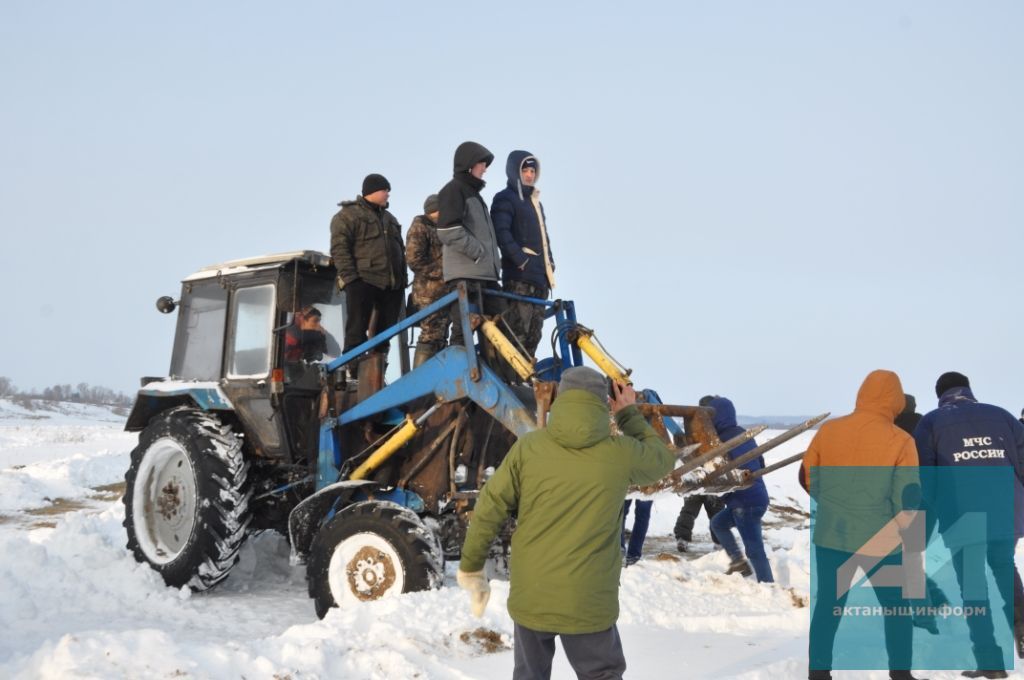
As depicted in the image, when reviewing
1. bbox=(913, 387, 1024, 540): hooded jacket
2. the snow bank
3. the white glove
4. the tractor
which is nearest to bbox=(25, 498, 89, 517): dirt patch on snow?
the snow bank

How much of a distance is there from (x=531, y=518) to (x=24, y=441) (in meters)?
27.4

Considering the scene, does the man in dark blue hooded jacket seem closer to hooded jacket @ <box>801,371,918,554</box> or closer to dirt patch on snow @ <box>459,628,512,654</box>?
hooded jacket @ <box>801,371,918,554</box>

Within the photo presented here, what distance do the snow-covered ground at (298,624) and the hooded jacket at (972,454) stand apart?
0.98 m

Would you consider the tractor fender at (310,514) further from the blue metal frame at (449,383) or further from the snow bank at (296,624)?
the snow bank at (296,624)

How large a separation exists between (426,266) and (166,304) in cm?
248

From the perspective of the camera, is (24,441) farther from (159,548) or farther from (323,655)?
(323,655)

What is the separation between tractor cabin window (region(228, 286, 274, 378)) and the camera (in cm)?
734

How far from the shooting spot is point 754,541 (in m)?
6.76

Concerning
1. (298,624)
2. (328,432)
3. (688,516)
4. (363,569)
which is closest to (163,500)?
(328,432)

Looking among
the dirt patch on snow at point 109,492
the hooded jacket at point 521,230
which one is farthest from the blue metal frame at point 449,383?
the dirt patch on snow at point 109,492

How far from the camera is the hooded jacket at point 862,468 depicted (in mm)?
4512

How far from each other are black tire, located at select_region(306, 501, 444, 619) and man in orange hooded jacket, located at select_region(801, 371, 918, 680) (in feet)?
7.57

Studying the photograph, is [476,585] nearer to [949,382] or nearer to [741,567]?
[949,382]

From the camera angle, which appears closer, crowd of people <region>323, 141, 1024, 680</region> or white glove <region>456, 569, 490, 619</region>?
crowd of people <region>323, 141, 1024, 680</region>
